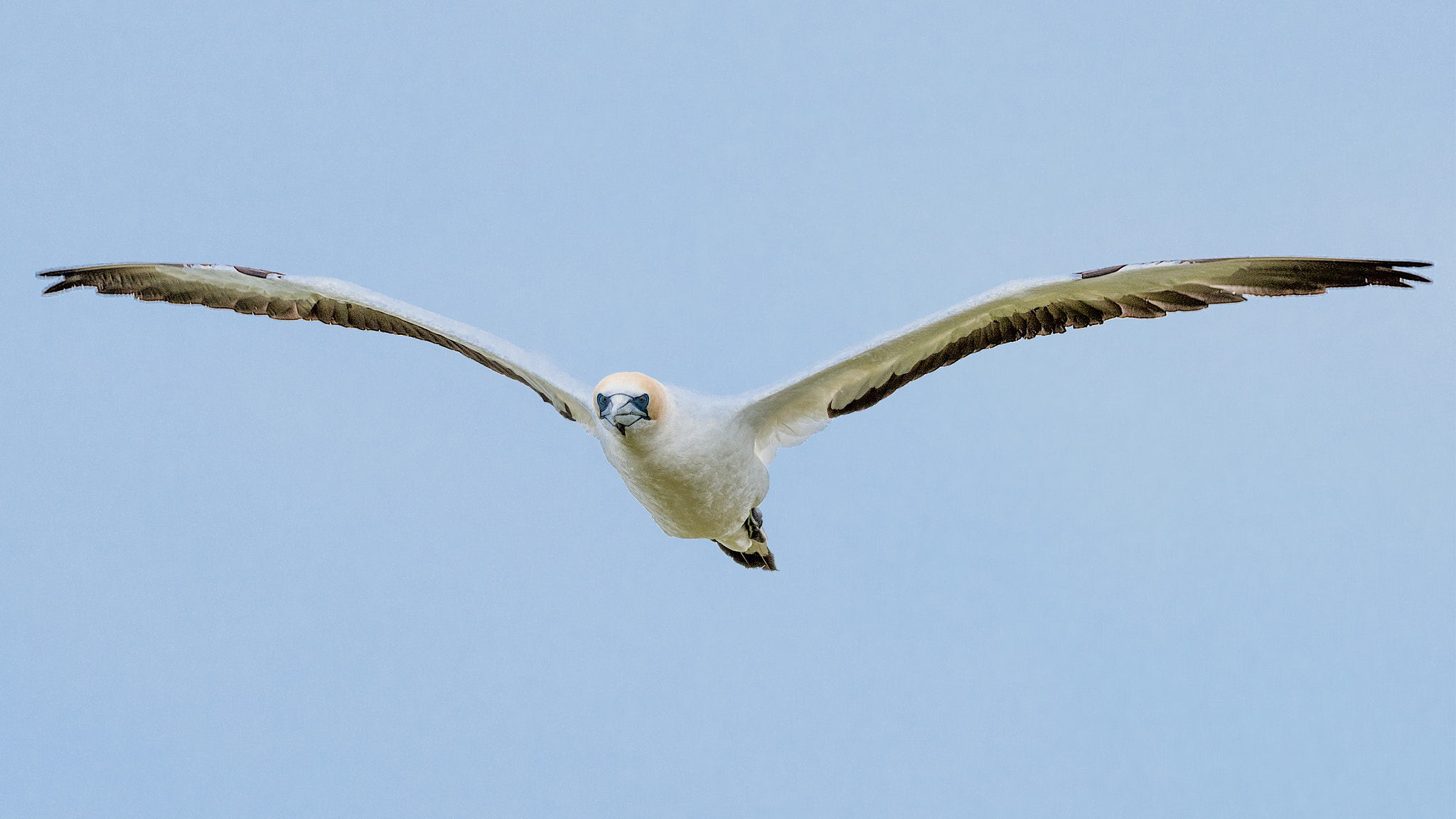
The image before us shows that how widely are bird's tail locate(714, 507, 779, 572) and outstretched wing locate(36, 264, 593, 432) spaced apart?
1505 millimetres

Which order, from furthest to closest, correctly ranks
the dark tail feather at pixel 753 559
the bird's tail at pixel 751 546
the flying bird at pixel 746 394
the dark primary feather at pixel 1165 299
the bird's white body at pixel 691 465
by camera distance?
the dark tail feather at pixel 753 559 < the bird's tail at pixel 751 546 < the bird's white body at pixel 691 465 < the flying bird at pixel 746 394 < the dark primary feather at pixel 1165 299

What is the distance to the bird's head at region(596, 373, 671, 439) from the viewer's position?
7660mm

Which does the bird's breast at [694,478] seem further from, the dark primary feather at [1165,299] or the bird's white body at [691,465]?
the dark primary feather at [1165,299]

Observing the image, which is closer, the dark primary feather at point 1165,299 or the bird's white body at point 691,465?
the dark primary feather at point 1165,299

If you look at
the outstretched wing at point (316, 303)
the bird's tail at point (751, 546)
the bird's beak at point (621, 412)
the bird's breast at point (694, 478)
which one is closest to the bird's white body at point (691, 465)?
the bird's breast at point (694, 478)

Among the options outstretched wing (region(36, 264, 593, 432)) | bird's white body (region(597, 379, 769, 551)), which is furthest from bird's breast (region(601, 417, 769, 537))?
outstretched wing (region(36, 264, 593, 432))

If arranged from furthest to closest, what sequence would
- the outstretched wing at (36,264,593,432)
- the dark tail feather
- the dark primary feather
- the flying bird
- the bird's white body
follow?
the dark tail feather → the outstretched wing at (36,264,593,432) → the bird's white body → the flying bird → the dark primary feather

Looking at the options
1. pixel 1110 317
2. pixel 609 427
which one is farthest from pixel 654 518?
pixel 1110 317

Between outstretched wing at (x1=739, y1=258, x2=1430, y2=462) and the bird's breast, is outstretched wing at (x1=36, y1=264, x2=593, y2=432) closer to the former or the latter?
the bird's breast

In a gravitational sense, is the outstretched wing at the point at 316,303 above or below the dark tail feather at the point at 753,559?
above

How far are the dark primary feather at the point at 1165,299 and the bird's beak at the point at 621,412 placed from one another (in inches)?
82.0

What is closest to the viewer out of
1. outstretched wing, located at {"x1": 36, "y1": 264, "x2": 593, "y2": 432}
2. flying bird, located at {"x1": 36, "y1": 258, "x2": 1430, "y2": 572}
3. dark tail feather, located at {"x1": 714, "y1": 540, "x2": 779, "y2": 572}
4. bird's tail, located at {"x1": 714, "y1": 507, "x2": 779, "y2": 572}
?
flying bird, located at {"x1": 36, "y1": 258, "x2": 1430, "y2": 572}

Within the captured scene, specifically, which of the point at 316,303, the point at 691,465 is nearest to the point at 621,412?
the point at 691,465

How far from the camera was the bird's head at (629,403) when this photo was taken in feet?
25.1
